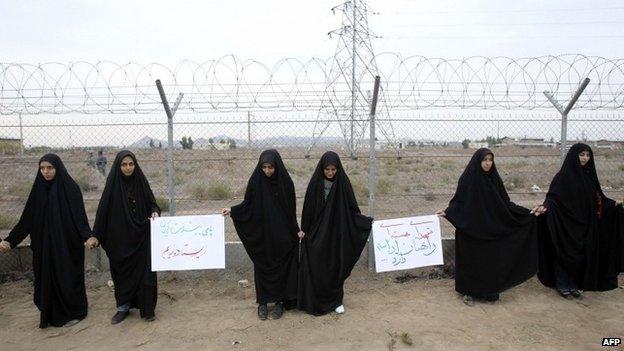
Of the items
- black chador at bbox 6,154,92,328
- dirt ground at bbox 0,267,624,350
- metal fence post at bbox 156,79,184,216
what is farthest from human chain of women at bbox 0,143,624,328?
metal fence post at bbox 156,79,184,216

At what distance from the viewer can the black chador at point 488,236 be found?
4117 mm

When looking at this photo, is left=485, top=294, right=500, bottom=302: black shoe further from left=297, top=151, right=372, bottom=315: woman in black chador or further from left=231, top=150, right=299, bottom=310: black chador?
left=231, top=150, right=299, bottom=310: black chador

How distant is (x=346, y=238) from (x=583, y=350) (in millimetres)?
2068

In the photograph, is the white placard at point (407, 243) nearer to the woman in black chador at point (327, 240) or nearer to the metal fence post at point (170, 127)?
the woman in black chador at point (327, 240)


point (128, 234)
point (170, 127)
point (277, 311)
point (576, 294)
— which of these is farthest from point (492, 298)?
point (170, 127)

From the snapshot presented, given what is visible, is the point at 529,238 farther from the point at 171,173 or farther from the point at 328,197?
the point at 171,173

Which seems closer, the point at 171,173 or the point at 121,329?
the point at 121,329

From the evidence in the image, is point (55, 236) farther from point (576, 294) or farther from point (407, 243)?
point (576, 294)

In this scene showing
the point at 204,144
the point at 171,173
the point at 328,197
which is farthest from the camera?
the point at 204,144

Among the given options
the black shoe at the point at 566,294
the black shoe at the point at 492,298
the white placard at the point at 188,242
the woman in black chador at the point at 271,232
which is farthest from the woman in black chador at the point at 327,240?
the black shoe at the point at 566,294

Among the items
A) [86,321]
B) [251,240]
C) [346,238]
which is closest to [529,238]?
A: [346,238]

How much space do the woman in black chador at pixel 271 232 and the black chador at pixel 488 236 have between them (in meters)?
1.62

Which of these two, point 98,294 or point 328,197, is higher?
point 328,197

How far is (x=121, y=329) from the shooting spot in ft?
12.2
